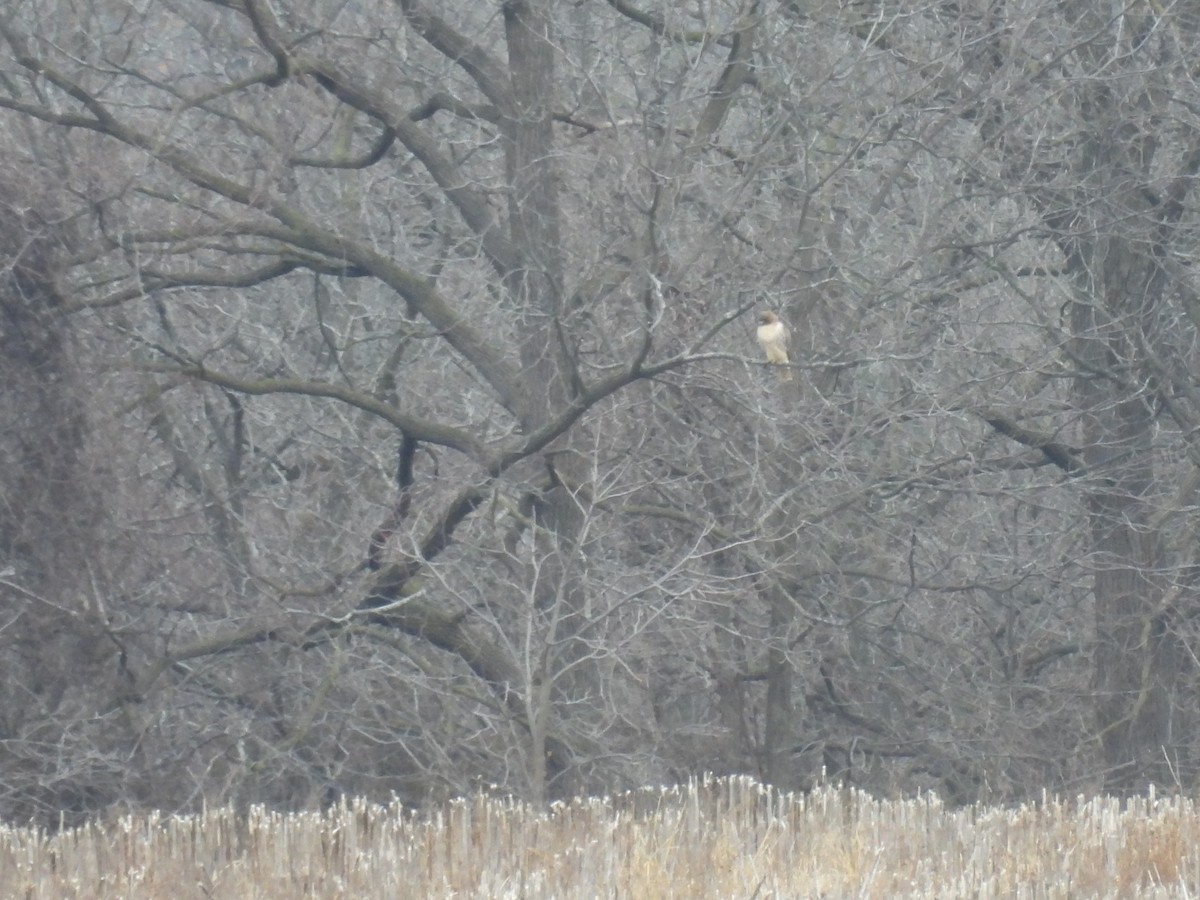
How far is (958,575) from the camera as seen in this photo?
10.3 m

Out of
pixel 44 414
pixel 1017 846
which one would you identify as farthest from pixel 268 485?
pixel 1017 846

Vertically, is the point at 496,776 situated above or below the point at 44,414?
below

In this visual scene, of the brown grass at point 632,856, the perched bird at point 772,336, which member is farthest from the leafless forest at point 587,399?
the brown grass at point 632,856

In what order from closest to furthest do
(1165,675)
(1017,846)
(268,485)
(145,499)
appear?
(1017,846) → (145,499) → (268,485) → (1165,675)

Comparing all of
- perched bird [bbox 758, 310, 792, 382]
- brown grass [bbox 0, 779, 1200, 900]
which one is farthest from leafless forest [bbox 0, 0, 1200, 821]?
brown grass [bbox 0, 779, 1200, 900]

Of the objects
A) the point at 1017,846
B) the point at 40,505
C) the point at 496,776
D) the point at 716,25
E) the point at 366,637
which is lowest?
the point at 1017,846

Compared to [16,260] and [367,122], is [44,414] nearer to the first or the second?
[16,260]

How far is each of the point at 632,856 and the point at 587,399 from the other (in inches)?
121

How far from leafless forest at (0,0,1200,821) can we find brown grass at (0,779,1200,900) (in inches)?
76.1

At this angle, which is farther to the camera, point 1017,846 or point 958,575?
point 958,575

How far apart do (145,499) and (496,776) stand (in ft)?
7.50

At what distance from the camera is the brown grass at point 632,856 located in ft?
17.0

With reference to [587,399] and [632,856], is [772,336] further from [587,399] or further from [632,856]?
[632,856]

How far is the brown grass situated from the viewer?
5.18 metres
